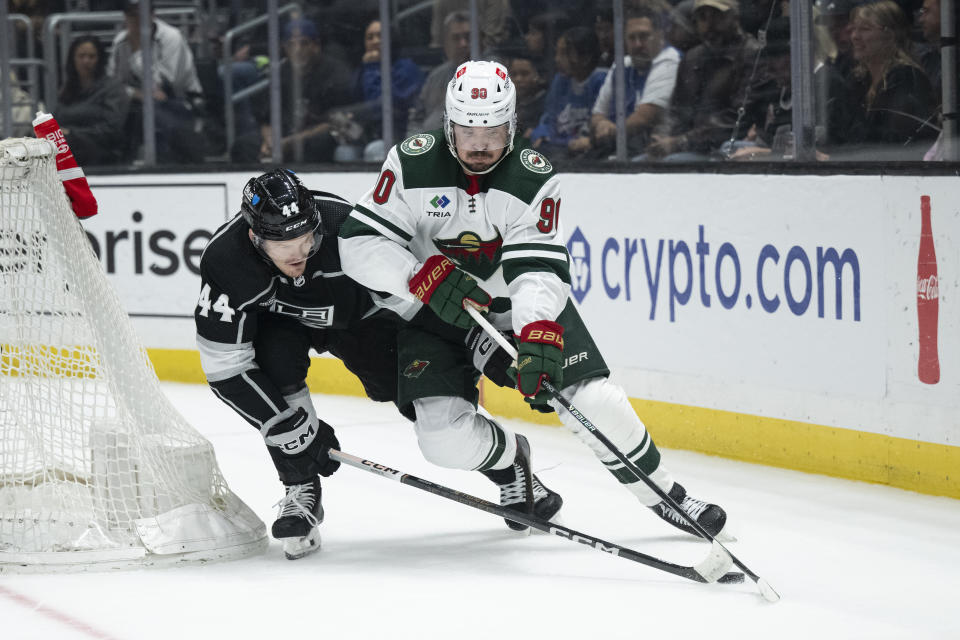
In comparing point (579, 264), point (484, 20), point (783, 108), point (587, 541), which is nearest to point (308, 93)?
point (484, 20)

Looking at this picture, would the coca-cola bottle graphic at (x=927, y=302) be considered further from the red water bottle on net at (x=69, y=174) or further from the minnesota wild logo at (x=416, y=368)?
the red water bottle on net at (x=69, y=174)

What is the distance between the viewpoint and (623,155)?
5.07m

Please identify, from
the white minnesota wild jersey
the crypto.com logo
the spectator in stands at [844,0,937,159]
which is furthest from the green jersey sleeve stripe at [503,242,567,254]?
the crypto.com logo

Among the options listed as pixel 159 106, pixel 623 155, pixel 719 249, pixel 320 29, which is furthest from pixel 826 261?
pixel 159 106

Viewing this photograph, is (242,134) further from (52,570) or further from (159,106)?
(52,570)

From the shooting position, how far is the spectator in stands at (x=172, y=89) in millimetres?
6641

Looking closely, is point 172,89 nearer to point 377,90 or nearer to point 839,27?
point 377,90

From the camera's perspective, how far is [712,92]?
15.7ft

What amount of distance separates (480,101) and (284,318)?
0.83m

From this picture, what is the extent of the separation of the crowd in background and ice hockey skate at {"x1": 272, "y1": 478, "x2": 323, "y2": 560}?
6.40 feet

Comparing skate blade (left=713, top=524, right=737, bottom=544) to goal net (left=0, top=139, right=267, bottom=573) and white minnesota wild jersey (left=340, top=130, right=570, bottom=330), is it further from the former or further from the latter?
goal net (left=0, top=139, right=267, bottom=573)

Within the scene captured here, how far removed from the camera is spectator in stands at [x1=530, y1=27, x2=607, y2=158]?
5199 millimetres

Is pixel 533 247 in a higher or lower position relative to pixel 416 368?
higher

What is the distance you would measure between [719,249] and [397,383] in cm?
138
